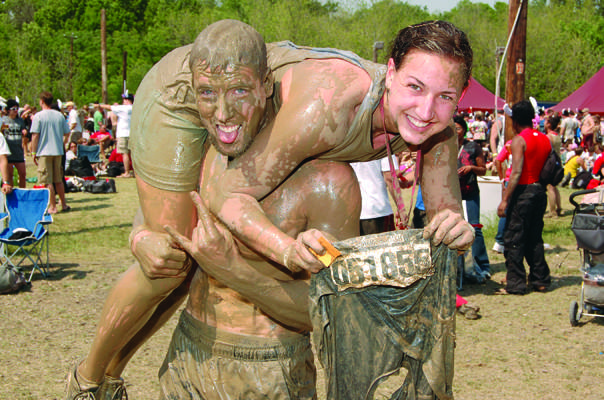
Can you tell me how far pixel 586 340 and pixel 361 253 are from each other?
481 cm

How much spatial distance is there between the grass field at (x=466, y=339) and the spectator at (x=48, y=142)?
2456 millimetres

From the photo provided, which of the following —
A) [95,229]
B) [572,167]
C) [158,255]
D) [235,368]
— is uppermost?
[158,255]

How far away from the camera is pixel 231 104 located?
2.14 metres

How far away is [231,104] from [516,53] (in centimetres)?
1083

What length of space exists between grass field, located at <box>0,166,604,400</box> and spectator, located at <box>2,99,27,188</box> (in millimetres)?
2905

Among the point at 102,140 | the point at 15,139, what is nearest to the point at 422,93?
the point at 15,139

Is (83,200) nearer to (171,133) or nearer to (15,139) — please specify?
(15,139)

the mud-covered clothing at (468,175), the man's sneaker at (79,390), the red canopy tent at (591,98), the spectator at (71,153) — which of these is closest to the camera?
the man's sneaker at (79,390)

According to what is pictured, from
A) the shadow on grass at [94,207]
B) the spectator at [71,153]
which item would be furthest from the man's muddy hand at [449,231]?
the spectator at [71,153]

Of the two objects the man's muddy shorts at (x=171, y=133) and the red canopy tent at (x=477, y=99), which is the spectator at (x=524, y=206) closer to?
the man's muddy shorts at (x=171, y=133)

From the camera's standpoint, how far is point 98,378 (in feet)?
9.46

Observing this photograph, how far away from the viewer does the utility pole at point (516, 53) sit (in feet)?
38.3

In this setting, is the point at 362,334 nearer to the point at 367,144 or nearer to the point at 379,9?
the point at 367,144

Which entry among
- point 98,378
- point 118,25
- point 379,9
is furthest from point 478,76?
point 98,378
